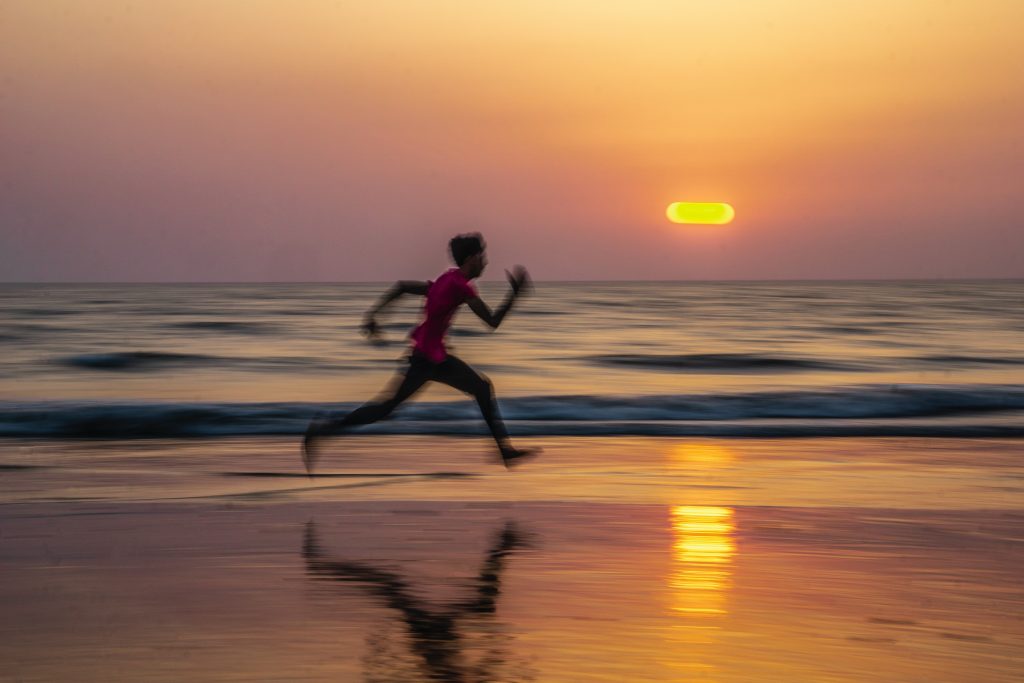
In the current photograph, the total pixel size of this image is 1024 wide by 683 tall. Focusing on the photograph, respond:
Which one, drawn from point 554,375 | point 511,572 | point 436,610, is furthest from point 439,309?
point 554,375

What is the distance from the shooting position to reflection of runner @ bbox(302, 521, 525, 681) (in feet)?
13.4

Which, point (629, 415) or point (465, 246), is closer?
point (465, 246)

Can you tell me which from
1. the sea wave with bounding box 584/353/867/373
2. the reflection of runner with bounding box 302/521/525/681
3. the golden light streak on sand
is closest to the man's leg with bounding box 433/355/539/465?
the golden light streak on sand

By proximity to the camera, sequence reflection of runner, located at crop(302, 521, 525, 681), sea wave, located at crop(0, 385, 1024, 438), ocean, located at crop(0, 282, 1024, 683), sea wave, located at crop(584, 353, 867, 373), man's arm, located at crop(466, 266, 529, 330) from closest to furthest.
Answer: reflection of runner, located at crop(302, 521, 525, 681)
ocean, located at crop(0, 282, 1024, 683)
man's arm, located at crop(466, 266, 529, 330)
sea wave, located at crop(0, 385, 1024, 438)
sea wave, located at crop(584, 353, 867, 373)

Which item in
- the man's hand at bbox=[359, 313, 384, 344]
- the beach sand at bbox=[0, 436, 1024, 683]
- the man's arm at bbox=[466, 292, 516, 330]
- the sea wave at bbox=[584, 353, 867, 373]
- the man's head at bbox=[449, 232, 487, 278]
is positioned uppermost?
the man's head at bbox=[449, 232, 487, 278]

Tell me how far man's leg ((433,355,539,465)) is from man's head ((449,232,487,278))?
0.63 metres

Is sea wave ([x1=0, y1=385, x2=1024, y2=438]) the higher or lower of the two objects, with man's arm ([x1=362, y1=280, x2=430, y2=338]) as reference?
lower

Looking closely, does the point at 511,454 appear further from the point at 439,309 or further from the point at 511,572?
the point at 511,572

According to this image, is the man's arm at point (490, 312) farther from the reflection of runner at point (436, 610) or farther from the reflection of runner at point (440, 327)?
the reflection of runner at point (436, 610)

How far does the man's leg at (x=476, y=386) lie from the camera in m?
8.23

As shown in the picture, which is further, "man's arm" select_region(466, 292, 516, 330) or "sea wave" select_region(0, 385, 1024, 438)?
"sea wave" select_region(0, 385, 1024, 438)

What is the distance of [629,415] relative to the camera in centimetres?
1542

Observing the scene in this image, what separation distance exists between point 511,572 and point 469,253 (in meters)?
3.06

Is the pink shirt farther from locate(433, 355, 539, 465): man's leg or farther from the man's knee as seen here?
the man's knee
